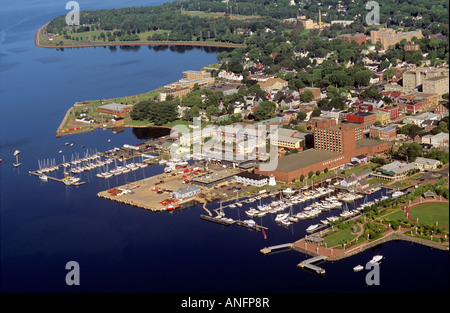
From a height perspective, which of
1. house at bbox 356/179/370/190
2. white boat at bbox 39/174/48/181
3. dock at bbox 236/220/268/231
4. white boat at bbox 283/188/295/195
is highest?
house at bbox 356/179/370/190

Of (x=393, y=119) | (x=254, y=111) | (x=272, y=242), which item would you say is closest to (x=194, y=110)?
(x=254, y=111)

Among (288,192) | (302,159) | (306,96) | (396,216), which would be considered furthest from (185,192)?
(306,96)

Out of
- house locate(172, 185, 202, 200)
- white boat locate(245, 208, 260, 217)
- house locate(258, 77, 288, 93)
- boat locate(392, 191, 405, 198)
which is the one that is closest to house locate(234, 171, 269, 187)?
house locate(172, 185, 202, 200)

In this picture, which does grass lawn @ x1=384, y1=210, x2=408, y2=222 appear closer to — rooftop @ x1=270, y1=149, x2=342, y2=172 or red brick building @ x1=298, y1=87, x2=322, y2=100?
rooftop @ x1=270, y1=149, x2=342, y2=172

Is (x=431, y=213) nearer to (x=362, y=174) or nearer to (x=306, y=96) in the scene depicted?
(x=362, y=174)

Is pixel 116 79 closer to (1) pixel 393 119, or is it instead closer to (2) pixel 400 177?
(1) pixel 393 119

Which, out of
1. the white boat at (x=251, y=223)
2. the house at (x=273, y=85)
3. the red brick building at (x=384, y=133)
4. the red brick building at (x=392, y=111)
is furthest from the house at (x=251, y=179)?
the house at (x=273, y=85)
